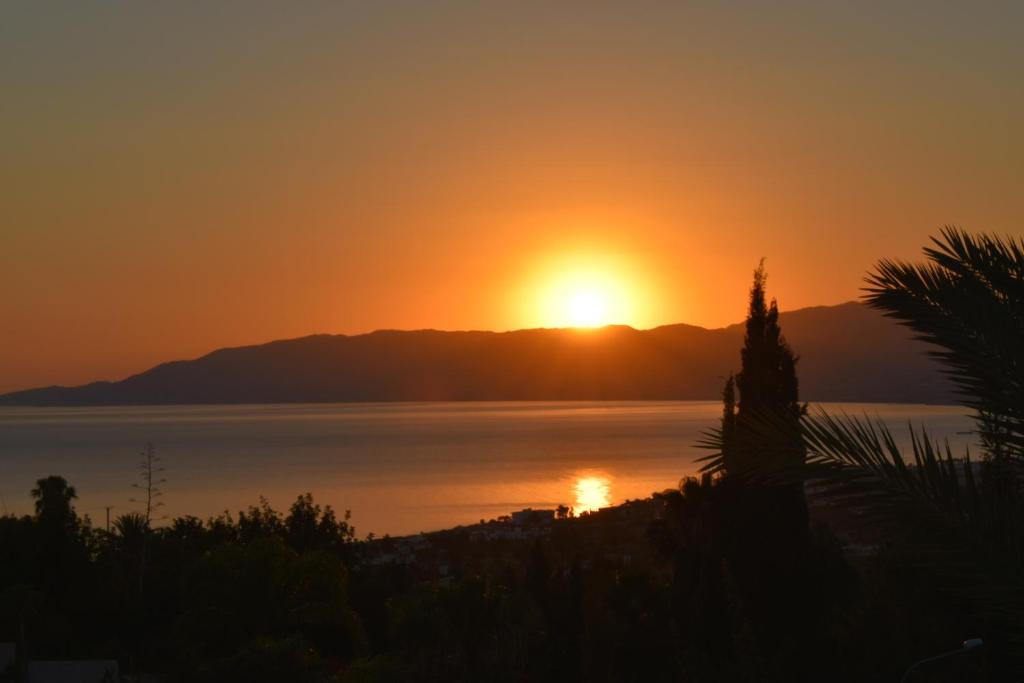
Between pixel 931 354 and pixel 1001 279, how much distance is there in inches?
22.1

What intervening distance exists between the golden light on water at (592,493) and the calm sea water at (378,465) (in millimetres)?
148

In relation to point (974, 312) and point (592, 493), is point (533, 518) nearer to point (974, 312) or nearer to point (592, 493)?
point (592, 493)

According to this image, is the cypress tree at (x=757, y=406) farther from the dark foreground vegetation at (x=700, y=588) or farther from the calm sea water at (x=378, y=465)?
the calm sea water at (x=378, y=465)

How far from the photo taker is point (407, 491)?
3504 inches

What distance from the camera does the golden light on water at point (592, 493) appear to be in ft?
266

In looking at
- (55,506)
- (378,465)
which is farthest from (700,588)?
(378,465)

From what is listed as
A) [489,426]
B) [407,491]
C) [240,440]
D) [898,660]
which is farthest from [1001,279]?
[489,426]

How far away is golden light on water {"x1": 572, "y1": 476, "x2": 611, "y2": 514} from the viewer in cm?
8119

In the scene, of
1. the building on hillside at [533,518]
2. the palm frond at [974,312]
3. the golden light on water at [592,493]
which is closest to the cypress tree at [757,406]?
the palm frond at [974,312]

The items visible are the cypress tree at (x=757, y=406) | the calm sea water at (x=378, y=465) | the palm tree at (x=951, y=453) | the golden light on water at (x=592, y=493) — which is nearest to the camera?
the palm tree at (x=951, y=453)

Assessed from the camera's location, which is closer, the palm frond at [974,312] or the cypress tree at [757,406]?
the palm frond at [974,312]

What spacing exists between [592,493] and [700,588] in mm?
70917

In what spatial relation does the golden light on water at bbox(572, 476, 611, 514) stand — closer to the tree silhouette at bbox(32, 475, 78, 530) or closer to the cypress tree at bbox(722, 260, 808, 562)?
the tree silhouette at bbox(32, 475, 78, 530)

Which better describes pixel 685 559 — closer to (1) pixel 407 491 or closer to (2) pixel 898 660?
(2) pixel 898 660
